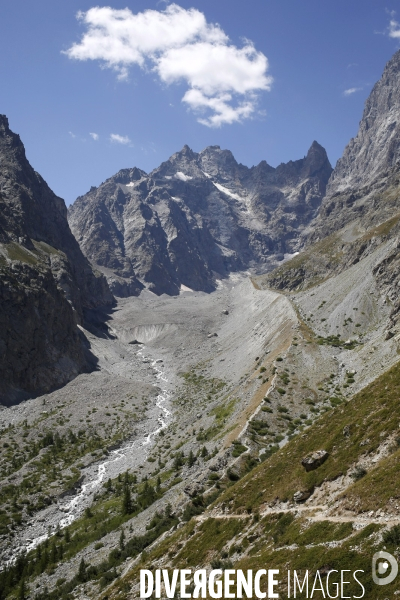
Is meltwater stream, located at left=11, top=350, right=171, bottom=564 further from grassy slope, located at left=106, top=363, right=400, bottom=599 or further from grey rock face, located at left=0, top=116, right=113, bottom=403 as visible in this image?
grey rock face, located at left=0, top=116, right=113, bottom=403

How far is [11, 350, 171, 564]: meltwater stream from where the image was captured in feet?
169

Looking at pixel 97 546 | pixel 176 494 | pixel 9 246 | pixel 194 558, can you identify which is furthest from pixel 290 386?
pixel 9 246

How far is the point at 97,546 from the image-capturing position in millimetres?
43406

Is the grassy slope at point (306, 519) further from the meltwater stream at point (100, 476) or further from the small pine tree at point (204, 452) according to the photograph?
the meltwater stream at point (100, 476)

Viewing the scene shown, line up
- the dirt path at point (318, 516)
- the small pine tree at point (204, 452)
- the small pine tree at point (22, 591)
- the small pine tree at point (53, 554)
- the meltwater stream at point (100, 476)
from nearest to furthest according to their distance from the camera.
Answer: the dirt path at point (318, 516) → the small pine tree at point (22, 591) → the small pine tree at point (53, 554) → the meltwater stream at point (100, 476) → the small pine tree at point (204, 452)

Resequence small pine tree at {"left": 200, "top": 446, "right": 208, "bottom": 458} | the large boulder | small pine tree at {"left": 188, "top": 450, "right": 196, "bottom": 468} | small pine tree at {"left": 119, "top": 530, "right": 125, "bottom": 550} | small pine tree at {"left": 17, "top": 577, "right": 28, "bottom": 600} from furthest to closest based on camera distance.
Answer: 1. small pine tree at {"left": 188, "top": 450, "right": 196, "bottom": 468}
2. small pine tree at {"left": 200, "top": 446, "right": 208, "bottom": 458}
3. small pine tree at {"left": 119, "top": 530, "right": 125, "bottom": 550}
4. small pine tree at {"left": 17, "top": 577, "right": 28, "bottom": 600}
5. the large boulder

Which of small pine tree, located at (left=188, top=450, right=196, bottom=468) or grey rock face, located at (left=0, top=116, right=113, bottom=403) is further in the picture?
grey rock face, located at (left=0, top=116, right=113, bottom=403)

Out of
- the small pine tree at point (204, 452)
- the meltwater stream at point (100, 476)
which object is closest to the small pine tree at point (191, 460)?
the small pine tree at point (204, 452)

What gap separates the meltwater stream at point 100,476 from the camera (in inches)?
2029

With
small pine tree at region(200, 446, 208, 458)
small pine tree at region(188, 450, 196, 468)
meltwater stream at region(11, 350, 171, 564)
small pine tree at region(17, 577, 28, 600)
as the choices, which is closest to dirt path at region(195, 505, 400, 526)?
small pine tree at region(17, 577, 28, 600)

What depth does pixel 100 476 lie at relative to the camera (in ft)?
224

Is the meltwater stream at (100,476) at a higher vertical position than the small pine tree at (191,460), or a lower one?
lower

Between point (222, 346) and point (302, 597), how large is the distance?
433 feet

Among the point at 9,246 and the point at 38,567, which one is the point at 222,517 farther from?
the point at 9,246
